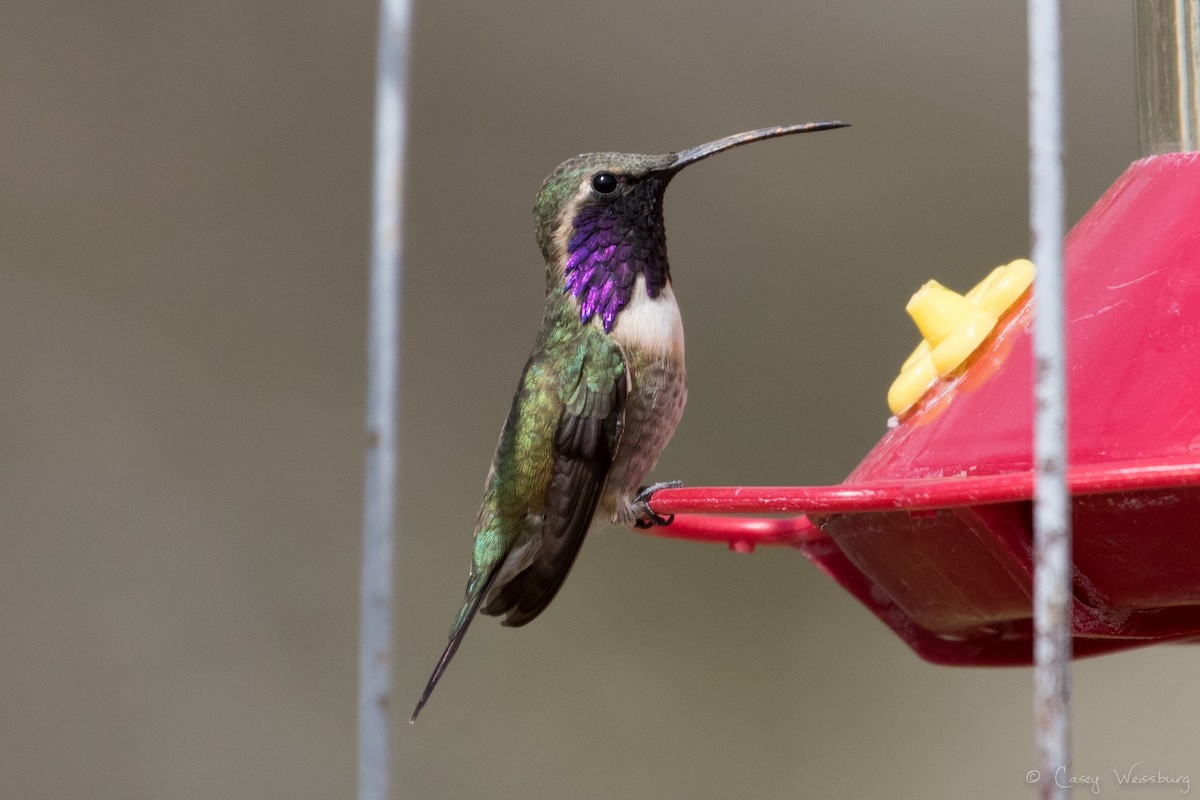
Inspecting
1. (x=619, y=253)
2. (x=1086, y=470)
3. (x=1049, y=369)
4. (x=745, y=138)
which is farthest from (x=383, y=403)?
(x=619, y=253)

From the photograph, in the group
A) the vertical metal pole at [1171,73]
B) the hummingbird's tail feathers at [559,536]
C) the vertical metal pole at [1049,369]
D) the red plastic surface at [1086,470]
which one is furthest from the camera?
the hummingbird's tail feathers at [559,536]

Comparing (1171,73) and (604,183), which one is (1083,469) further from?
(604,183)

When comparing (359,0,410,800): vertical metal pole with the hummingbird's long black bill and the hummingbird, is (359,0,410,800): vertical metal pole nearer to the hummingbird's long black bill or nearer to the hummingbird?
the hummingbird's long black bill

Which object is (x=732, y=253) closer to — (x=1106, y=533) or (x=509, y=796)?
(x=509, y=796)

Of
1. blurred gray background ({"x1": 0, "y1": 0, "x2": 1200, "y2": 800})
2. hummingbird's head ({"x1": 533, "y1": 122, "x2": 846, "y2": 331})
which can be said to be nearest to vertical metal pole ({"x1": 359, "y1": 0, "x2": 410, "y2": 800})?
hummingbird's head ({"x1": 533, "y1": 122, "x2": 846, "y2": 331})

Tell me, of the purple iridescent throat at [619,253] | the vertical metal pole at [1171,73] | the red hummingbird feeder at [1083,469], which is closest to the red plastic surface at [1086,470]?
the red hummingbird feeder at [1083,469]

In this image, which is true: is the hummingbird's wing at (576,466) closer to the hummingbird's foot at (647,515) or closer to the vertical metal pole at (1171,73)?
the hummingbird's foot at (647,515)
